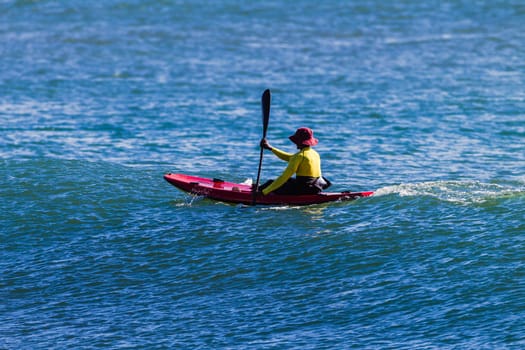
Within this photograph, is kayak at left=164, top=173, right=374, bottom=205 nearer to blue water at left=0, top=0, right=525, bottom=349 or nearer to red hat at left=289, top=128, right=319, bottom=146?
blue water at left=0, top=0, right=525, bottom=349

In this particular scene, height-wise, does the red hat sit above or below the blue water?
above

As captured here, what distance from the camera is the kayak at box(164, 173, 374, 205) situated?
16.0 metres

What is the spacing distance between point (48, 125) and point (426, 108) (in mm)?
9600

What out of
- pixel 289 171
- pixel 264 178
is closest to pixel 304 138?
pixel 289 171

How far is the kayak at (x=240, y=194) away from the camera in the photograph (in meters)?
16.0

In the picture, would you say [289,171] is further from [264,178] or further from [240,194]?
[264,178]

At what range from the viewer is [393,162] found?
20078 mm

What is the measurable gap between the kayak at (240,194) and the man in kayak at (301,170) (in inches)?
4.5

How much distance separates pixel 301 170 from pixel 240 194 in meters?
1.18

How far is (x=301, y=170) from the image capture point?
15758mm

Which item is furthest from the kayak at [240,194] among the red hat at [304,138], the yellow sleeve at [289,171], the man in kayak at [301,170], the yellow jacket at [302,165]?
the red hat at [304,138]

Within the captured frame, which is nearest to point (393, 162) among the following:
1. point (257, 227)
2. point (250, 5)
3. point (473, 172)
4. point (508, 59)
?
point (473, 172)

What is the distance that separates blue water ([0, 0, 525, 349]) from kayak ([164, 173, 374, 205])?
194 millimetres

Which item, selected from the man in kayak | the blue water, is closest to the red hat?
the man in kayak
